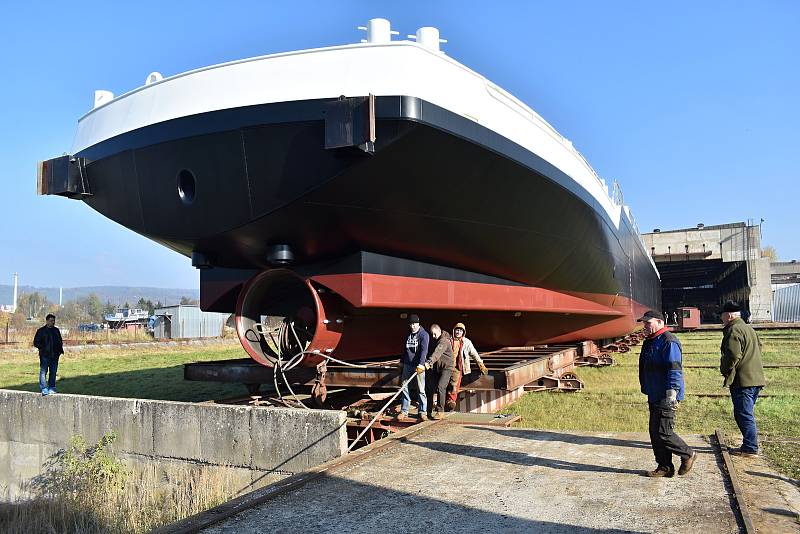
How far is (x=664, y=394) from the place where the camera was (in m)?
4.23

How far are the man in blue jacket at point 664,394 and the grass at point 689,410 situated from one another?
38.0 inches

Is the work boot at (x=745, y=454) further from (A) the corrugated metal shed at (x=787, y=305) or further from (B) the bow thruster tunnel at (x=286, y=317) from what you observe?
(A) the corrugated metal shed at (x=787, y=305)

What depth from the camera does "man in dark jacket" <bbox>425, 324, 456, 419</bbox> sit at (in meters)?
6.46

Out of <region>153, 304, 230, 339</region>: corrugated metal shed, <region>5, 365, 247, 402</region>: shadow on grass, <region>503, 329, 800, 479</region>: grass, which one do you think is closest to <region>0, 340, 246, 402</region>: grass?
<region>5, 365, 247, 402</region>: shadow on grass

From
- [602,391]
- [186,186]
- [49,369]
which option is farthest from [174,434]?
[602,391]

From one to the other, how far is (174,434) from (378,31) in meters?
4.70

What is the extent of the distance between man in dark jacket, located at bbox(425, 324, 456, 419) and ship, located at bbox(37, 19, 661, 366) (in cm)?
72

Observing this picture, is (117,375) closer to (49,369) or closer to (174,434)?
(49,369)

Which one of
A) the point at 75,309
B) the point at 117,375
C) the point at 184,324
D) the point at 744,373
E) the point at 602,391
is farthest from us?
the point at 75,309

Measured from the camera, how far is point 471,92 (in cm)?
666

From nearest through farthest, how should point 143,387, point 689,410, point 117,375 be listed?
1. point 689,410
2. point 143,387
3. point 117,375

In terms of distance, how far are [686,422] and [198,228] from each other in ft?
19.2

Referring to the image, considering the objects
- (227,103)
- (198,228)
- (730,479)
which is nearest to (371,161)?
(227,103)

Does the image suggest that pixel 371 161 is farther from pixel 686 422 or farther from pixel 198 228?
pixel 686 422
